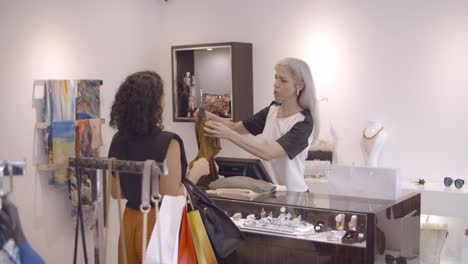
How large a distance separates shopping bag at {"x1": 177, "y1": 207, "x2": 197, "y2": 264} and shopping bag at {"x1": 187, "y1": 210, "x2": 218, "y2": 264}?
0.04 metres

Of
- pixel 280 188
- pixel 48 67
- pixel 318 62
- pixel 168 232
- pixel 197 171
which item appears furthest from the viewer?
pixel 318 62

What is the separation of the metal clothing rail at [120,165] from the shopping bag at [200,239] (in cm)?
52

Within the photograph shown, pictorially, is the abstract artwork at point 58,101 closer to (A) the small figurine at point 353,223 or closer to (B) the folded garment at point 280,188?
(B) the folded garment at point 280,188

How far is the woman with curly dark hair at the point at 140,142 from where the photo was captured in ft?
8.63

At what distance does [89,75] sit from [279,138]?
8.39ft

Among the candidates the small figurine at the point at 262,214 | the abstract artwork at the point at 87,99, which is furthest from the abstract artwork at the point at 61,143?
the small figurine at the point at 262,214

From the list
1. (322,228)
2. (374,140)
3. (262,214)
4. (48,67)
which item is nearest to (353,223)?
(322,228)

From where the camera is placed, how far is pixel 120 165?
190 centimetres

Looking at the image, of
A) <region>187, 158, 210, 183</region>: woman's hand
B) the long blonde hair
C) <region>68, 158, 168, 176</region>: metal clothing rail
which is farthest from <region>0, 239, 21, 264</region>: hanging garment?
the long blonde hair

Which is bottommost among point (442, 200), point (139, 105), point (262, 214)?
point (442, 200)

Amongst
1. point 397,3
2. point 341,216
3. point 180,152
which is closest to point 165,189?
point 180,152

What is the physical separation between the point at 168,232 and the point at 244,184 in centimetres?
117

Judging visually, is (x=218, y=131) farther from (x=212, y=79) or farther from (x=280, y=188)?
(x=212, y=79)

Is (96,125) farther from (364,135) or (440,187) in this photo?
(440,187)
